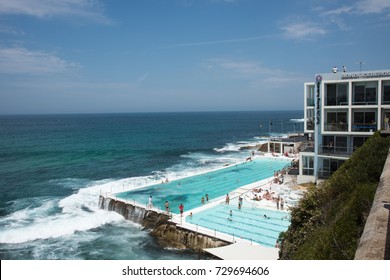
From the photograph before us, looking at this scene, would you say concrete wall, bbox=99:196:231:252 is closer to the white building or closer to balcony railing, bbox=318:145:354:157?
balcony railing, bbox=318:145:354:157

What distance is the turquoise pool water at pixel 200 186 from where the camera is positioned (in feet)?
99.8

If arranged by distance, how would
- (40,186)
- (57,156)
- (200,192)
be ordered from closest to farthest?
(200,192) → (40,186) → (57,156)

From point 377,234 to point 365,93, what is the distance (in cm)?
2173

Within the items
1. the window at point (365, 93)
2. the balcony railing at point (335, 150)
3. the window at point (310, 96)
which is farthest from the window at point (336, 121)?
the window at point (310, 96)

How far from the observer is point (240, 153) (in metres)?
64.7

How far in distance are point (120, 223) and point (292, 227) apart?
1759 centimetres

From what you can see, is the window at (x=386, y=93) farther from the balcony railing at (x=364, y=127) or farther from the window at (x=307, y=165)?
the window at (x=307, y=165)

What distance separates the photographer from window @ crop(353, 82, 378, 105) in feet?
81.7

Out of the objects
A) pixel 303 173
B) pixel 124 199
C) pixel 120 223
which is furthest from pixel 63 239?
pixel 303 173

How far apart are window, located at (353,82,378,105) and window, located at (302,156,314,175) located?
20.7ft

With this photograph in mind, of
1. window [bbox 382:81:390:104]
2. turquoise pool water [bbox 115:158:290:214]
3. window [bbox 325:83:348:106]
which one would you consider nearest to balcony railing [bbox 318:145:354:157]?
window [bbox 325:83:348:106]

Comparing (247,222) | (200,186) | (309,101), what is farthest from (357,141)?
(200,186)

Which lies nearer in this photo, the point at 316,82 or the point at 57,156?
the point at 316,82
